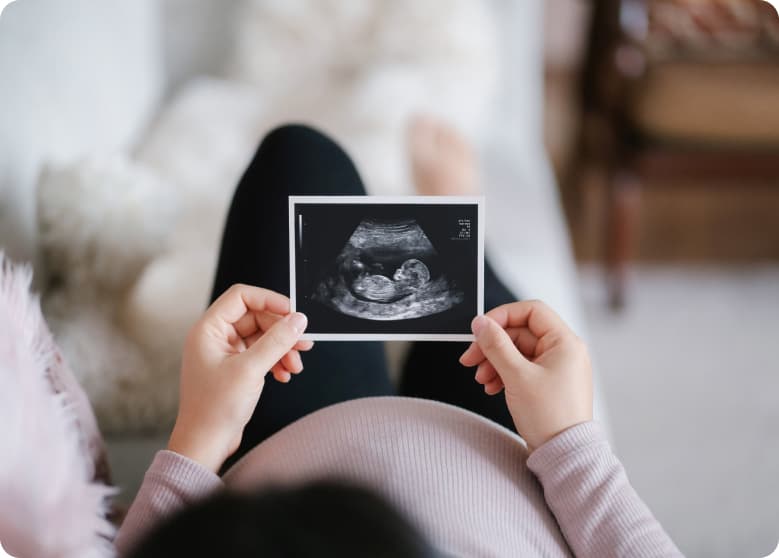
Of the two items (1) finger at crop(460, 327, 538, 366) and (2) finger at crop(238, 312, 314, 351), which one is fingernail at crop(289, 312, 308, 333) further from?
(1) finger at crop(460, 327, 538, 366)

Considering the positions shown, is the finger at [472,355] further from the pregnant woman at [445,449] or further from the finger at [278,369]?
the finger at [278,369]

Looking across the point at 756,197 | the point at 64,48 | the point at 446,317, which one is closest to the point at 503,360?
the point at 446,317

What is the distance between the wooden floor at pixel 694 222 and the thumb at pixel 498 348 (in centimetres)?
166

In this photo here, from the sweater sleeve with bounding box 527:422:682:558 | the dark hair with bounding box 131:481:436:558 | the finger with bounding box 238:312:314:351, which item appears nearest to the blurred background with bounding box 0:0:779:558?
the finger with bounding box 238:312:314:351

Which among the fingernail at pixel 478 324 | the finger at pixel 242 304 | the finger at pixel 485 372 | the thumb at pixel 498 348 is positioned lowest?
the finger at pixel 485 372

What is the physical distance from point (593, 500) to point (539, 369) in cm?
11

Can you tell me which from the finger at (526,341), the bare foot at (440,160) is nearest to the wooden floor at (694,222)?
the bare foot at (440,160)

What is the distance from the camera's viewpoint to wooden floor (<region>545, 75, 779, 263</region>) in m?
2.23

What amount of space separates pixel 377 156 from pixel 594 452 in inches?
34.0

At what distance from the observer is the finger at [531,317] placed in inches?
26.2

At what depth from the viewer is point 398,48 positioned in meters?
1.71

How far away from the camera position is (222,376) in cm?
63

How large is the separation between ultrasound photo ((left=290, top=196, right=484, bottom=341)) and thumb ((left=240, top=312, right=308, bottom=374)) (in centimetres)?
4

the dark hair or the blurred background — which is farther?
the blurred background
